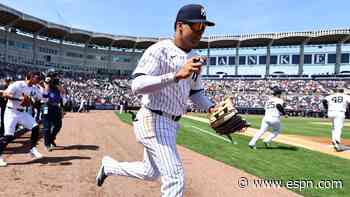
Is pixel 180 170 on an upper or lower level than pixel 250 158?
upper

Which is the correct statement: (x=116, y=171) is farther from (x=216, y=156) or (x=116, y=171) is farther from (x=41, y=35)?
(x=41, y=35)

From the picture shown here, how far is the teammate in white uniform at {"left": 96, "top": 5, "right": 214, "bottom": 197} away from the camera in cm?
304

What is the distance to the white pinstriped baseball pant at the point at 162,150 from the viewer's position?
120 inches

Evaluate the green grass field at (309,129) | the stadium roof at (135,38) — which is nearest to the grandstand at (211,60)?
the stadium roof at (135,38)

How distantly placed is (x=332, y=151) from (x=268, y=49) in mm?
53763

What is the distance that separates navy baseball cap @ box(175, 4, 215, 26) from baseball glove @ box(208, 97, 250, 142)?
88 centimetres

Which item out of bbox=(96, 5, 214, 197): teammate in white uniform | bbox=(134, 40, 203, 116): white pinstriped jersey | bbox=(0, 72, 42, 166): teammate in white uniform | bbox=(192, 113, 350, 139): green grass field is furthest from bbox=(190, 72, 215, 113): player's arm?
bbox=(192, 113, 350, 139): green grass field

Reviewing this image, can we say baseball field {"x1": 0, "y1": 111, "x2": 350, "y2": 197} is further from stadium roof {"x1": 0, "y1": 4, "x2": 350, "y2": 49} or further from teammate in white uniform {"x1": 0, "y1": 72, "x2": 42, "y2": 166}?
stadium roof {"x1": 0, "y1": 4, "x2": 350, "y2": 49}

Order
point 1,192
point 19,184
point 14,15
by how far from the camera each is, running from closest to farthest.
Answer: point 1,192, point 19,184, point 14,15

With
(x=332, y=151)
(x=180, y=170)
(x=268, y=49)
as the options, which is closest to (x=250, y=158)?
(x=332, y=151)

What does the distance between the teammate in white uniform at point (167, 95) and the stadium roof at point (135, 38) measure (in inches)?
1925

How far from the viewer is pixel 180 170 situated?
10.2 ft

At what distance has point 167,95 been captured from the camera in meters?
3.25

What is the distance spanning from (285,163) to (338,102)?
3618 millimetres
